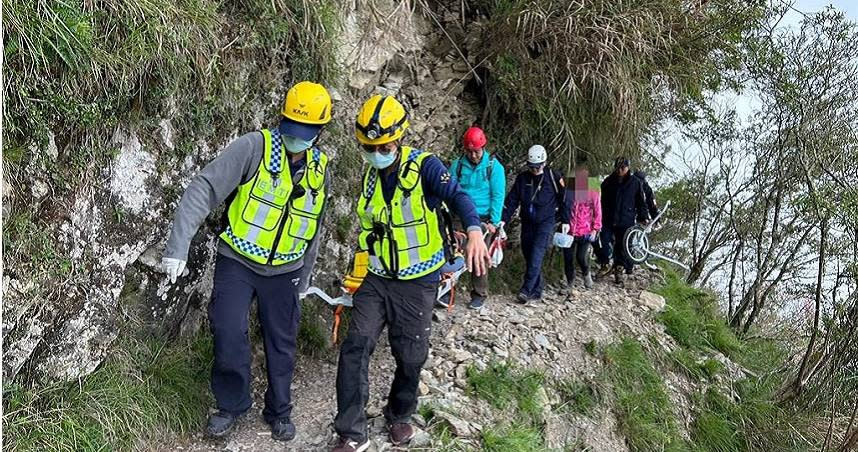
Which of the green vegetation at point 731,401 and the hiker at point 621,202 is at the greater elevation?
the hiker at point 621,202

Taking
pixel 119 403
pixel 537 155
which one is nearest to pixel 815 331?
pixel 537 155

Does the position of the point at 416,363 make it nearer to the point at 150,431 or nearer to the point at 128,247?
the point at 150,431

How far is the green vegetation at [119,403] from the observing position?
10.5 feet

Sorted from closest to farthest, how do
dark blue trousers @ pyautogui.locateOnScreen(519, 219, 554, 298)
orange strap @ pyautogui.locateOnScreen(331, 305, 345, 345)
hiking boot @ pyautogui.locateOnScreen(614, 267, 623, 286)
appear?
orange strap @ pyautogui.locateOnScreen(331, 305, 345, 345), dark blue trousers @ pyautogui.locateOnScreen(519, 219, 554, 298), hiking boot @ pyautogui.locateOnScreen(614, 267, 623, 286)

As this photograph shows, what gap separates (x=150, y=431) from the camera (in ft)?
12.2

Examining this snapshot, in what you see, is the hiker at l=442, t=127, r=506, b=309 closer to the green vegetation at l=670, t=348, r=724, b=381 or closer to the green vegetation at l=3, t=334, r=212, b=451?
the green vegetation at l=3, t=334, r=212, b=451

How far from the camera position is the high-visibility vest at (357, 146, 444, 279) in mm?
3551

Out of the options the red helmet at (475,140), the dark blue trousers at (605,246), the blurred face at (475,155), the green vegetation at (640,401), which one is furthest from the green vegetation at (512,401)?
the dark blue trousers at (605,246)

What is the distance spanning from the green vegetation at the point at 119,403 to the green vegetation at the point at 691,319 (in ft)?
20.1

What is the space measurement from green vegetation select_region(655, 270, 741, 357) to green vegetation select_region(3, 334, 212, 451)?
6.13 m

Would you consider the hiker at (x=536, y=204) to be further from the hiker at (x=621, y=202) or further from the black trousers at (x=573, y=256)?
the hiker at (x=621, y=202)

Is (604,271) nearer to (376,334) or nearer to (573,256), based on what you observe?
(573,256)

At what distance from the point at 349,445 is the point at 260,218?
4.62 ft

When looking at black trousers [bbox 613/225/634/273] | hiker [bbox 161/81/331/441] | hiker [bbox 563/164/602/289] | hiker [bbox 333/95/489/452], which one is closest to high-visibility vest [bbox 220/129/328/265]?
hiker [bbox 161/81/331/441]
